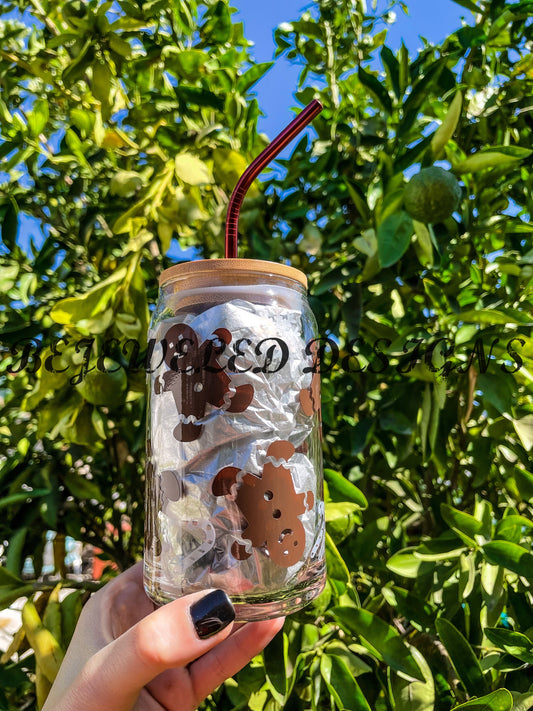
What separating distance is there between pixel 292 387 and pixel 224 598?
0.47 ft

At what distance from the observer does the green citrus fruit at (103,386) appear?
20.7 inches

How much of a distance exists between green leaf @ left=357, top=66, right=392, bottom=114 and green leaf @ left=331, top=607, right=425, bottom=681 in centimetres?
56

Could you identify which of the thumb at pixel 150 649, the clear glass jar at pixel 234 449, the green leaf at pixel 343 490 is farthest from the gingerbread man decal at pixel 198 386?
the green leaf at pixel 343 490

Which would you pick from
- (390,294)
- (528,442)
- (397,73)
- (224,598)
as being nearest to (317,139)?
(397,73)

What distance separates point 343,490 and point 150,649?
25 cm

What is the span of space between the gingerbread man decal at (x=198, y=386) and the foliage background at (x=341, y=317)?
0.59 feet

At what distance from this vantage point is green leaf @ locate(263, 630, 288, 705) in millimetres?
500

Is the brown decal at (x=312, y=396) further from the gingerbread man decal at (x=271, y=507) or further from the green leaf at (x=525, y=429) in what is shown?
the green leaf at (x=525, y=429)

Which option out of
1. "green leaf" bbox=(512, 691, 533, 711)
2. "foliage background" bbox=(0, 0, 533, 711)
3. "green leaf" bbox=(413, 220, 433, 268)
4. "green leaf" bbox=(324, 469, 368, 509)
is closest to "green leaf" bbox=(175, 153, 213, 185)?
"foliage background" bbox=(0, 0, 533, 711)

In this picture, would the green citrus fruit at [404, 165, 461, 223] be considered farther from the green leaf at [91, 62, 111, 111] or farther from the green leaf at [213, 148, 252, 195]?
the green leaf at [91, 62, 111, 111]

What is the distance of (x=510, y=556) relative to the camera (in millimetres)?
497

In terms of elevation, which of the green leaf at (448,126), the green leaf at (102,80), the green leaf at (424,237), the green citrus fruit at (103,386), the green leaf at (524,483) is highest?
the green leaf at (102,80)

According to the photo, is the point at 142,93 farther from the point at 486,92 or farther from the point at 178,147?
the point at 486,92

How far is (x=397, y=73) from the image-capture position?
0.65m
